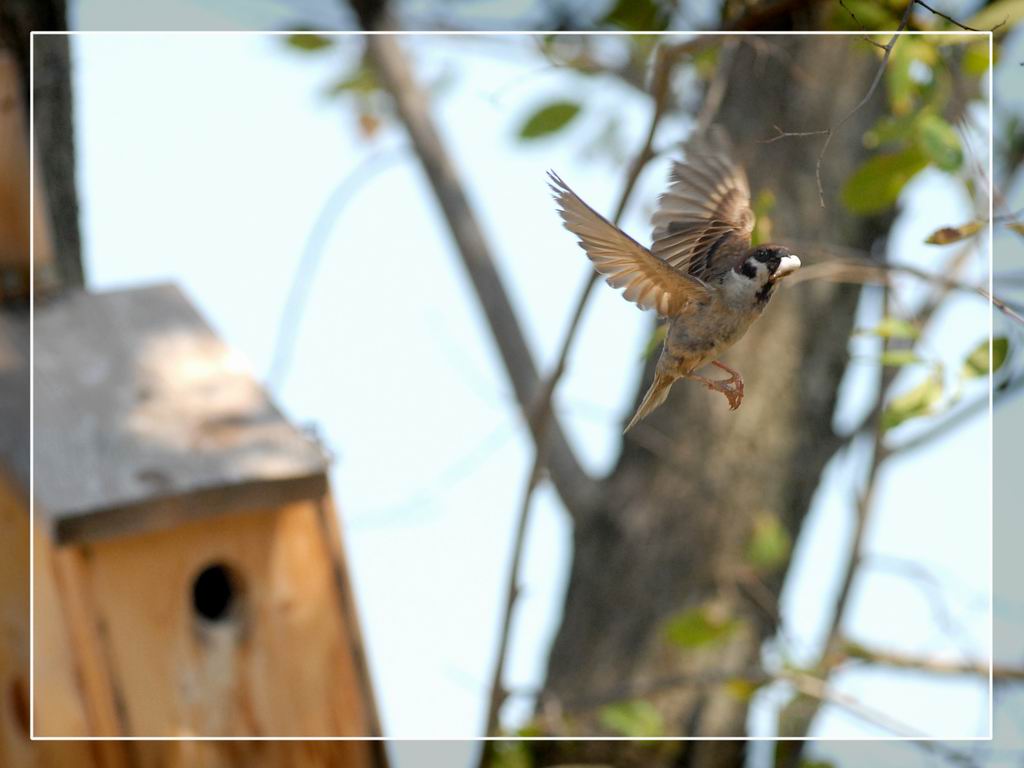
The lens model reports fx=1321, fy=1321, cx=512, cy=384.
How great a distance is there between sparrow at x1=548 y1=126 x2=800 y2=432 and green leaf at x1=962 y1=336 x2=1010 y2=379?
1.62ft

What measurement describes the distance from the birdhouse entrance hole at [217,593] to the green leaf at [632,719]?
0.69 m

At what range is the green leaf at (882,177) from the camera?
1.60m

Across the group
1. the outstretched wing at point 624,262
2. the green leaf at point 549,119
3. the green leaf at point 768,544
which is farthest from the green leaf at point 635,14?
the outstretched wing at point 624,262

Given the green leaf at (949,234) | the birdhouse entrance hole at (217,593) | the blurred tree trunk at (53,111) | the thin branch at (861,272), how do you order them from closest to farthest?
1. the green leaf at (949,234)
2. the thin branch at (861,272)
3. the birdhouse entrance hole at (217,593)
4. the blurred tree trunk at (53,111)

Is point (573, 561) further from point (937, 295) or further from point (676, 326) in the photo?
point (676, 326)

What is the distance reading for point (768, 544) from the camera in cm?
233

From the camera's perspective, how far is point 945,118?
6.42 ft

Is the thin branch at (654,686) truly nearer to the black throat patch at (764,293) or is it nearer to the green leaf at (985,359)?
the green leaf at (985,359)

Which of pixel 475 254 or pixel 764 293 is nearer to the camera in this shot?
pixel 764 293

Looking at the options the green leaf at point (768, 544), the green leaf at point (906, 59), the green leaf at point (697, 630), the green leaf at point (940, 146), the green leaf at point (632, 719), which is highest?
the green leaf at point (906, 59)

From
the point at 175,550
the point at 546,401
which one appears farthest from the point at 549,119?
the point at 175,550

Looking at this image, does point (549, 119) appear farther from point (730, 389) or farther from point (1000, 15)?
point (730, 389)

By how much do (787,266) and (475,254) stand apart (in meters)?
1.72

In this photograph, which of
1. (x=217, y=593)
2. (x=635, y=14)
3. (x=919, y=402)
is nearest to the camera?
(x=919, y=402)
